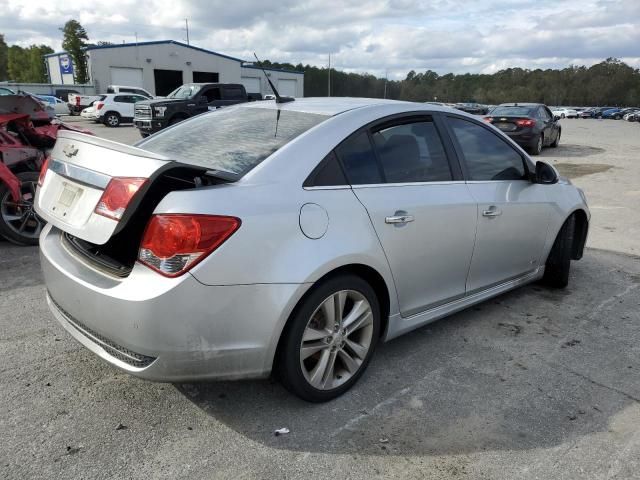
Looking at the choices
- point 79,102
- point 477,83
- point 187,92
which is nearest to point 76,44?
point 79,102

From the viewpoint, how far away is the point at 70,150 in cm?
271

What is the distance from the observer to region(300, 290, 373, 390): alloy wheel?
2.58 metres

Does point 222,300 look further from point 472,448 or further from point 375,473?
point 472,448

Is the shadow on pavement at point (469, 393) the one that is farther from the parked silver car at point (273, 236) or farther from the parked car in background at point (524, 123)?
the parked car in background at point (524, 123)

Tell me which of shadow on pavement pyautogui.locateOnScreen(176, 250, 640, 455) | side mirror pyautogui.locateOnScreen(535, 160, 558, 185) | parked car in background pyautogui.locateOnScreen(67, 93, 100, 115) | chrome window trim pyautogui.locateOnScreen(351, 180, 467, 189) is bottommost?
parked car in background pyautogui.locateOnScreen(67, 93, 100, 115)

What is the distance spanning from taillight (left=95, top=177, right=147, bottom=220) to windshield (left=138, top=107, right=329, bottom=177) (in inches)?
17.8

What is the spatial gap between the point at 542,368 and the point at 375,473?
4.93ft

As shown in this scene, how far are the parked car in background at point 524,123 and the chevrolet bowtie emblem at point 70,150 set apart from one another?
45.2 feet

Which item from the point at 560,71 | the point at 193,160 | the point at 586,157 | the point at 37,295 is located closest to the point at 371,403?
the point at 193,160

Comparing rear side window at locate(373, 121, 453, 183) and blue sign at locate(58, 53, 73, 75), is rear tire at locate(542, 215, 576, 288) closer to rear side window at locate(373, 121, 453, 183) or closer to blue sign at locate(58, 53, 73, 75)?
rear side window at locate(373, 121, 453, 183)

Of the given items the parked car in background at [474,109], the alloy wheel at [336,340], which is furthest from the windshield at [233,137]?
the parked car in background at [474,109]

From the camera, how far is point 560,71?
339 feet

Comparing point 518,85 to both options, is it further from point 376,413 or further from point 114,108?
point 376,413

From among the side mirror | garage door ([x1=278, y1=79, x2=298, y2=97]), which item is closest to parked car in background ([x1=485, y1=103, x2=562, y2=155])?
the side mirror
